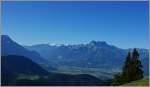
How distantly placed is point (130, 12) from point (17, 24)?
402 cm

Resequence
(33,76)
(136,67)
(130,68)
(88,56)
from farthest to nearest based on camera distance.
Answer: (33,76) → (88,56) → (130,68) → (136,67)

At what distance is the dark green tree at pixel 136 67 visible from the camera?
4188 millimetres

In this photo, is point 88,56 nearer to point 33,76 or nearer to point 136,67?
point 33,76

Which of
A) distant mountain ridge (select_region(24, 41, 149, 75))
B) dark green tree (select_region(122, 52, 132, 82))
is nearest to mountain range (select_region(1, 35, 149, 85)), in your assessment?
distant mountain ridge (select_region(24, 41, 149, 75))

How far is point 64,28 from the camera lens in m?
11.0

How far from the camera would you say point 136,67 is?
4.50 meters

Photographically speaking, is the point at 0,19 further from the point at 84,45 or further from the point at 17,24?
the point at 17,24

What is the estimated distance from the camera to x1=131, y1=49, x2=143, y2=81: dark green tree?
13.7ft

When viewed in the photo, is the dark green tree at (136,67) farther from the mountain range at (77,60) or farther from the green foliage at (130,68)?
the mountain range at (77,60)

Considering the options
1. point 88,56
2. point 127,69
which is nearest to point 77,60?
point 88,56

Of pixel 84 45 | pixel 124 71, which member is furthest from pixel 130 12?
pixel 124 71

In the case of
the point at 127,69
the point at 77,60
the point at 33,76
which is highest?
the point at 127,69

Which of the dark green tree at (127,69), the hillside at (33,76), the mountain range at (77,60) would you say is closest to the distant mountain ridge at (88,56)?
the mountain range at (77,60)

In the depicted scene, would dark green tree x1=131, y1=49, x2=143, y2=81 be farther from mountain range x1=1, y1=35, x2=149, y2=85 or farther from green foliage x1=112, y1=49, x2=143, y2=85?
mountain range x1=1, y1=35, x2=149, y2=85
